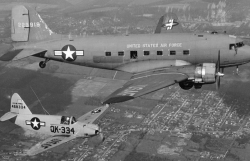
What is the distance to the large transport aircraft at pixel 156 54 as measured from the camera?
150 feet

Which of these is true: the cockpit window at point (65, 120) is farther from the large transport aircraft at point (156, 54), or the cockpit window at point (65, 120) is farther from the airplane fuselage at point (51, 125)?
the large transport aircraft at point (156, 54)

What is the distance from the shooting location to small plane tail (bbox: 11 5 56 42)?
185ft

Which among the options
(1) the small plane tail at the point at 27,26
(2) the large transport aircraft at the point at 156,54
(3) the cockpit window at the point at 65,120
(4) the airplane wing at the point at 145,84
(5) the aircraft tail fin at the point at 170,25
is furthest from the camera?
(3) the cockpit window at the point at 65,120

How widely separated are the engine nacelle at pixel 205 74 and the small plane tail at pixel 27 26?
873 inches

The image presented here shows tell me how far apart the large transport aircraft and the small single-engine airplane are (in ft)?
50.9

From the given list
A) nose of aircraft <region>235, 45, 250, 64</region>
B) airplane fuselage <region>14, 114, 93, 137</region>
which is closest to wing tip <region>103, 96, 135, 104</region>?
nose of aircraft <region>235, 45, 250, 64</region>

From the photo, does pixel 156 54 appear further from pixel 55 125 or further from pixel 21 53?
pixel 55 125

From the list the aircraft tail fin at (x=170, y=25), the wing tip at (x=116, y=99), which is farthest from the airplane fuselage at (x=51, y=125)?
the wing tip at (x=116, y=99)

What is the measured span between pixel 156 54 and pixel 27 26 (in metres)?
20.3

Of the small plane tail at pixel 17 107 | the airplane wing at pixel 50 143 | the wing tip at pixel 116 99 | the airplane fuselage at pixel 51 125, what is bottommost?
the airplane wing at pixel 50 143

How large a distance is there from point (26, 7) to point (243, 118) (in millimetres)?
138728

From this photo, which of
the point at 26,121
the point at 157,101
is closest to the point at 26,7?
the point at 26,121

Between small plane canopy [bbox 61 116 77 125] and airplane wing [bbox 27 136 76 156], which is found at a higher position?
small plane canopy [bbox 61 116 77 125]

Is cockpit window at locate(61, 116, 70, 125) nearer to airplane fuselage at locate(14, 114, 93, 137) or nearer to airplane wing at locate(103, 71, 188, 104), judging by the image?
airplane fuselage at locate(14, 114, 93, 137)
